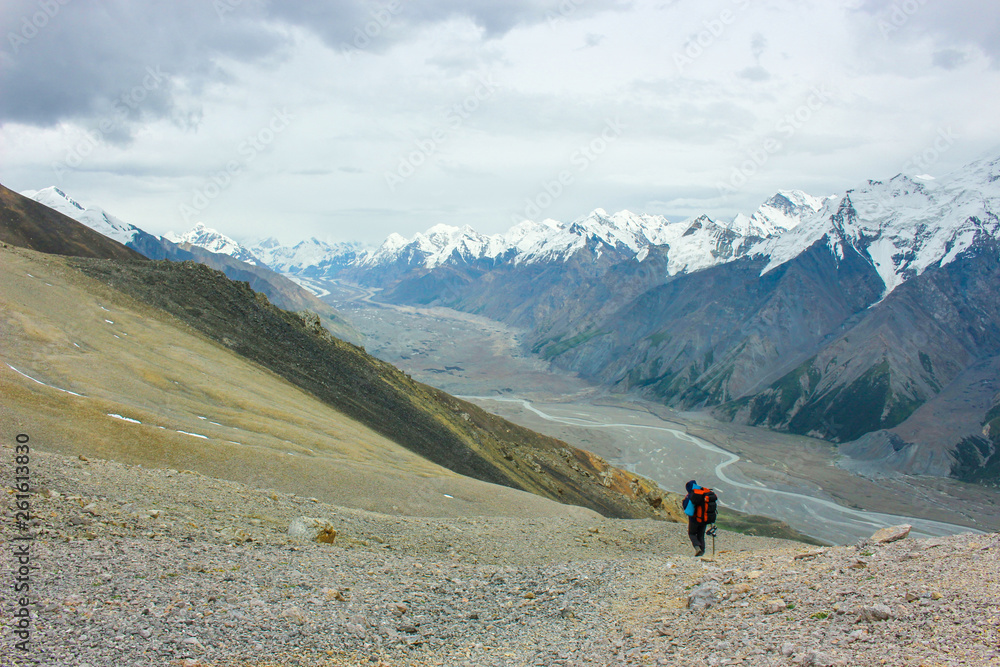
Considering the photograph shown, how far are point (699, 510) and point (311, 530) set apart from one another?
13505 mm

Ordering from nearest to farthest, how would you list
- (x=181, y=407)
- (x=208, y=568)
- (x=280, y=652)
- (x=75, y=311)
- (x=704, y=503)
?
(x=280, y=652), (x=208, y=568), (x=704, y=503), (x=181, y=407), (x=75, y=311)

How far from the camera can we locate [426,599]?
14.9 m

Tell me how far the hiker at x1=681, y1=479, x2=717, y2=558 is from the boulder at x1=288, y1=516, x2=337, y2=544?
12303 mm

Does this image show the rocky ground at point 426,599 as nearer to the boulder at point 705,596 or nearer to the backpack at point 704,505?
the boulder at point 705,596

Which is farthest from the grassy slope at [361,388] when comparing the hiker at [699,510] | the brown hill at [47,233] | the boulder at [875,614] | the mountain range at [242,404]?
the brown hill at [47,233]

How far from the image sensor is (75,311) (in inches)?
2020

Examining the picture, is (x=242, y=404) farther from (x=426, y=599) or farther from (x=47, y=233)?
(x=47, y=233)

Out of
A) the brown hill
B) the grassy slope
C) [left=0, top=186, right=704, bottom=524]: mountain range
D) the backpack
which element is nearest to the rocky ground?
the backpack

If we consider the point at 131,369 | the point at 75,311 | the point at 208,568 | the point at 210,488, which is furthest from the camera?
the point at 75,311

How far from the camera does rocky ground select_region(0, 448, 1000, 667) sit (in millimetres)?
10617

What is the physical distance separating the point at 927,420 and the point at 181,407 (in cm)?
21675

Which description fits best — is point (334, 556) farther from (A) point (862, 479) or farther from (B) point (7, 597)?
(A) point (862, 479)

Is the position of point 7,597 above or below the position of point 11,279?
below

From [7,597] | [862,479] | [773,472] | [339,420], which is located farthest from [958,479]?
[7,597]
